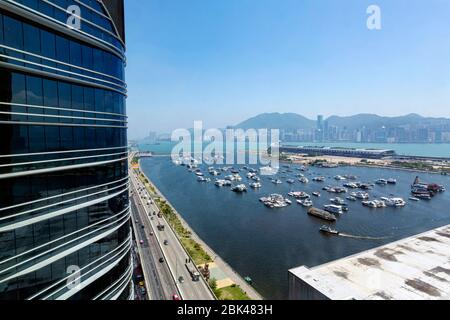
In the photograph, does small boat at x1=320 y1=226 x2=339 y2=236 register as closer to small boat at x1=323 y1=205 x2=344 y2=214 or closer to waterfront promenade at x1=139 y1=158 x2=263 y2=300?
small boat at x1=323 y1=205 x2=344 y2=214

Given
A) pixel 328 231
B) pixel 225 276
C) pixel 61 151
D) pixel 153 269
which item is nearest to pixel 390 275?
pixel 225 276

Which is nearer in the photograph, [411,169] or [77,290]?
[77,290]

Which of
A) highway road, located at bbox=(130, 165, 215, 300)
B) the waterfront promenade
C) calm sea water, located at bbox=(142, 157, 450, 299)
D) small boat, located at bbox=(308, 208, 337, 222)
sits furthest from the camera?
small boat, located at bbox=(308, 208, 337, 222)

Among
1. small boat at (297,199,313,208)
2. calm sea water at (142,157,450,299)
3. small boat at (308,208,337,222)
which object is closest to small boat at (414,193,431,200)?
calm sea water at (142,157,450,299)
